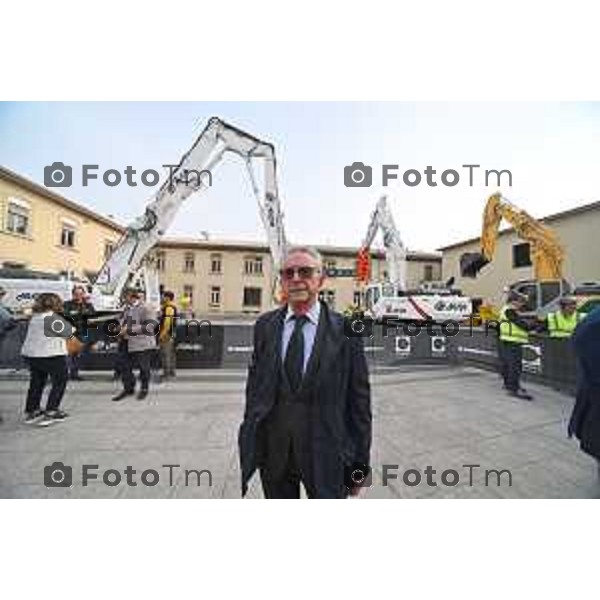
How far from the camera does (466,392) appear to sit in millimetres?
2289

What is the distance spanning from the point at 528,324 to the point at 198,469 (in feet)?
6.43

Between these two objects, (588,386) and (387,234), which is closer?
(588,386)

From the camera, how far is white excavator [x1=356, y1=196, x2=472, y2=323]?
1915 millimetres

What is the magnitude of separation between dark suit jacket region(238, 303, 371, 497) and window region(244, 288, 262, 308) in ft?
3.07

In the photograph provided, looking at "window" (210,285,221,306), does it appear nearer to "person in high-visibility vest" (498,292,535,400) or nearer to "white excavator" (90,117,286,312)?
"white excavator" (90,117,286,312)

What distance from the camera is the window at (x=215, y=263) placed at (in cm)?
219

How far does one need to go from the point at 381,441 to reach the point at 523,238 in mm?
1346

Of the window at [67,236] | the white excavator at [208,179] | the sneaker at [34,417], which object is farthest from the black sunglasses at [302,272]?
the sneaker at [34,417]

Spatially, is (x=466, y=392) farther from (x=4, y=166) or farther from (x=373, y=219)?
(x=4, y=166)

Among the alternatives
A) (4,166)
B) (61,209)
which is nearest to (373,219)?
(61,209)

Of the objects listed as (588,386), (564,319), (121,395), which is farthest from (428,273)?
(121,395)

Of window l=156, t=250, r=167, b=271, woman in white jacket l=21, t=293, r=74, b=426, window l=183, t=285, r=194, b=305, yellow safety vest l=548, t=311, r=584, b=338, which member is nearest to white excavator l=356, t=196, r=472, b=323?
yellow safety vest l=548, t=311, r=584, b=338

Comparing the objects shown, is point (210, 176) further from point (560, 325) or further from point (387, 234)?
point (560, 325)

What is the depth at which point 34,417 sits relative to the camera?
210 cm
